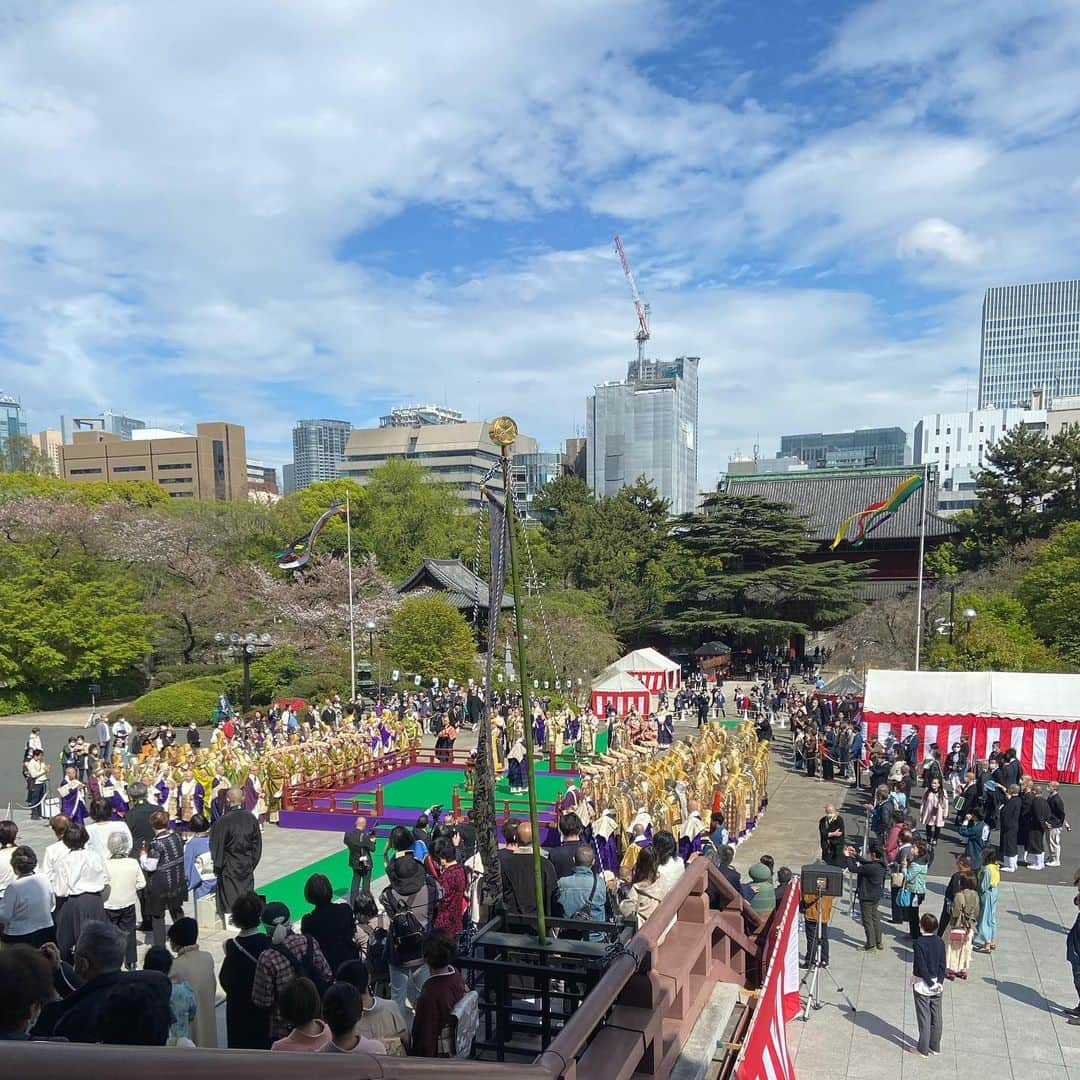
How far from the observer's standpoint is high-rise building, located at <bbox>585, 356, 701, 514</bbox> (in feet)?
323

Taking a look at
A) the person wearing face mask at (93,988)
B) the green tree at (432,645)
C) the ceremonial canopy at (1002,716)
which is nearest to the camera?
the person wearing face mask at (93,988)

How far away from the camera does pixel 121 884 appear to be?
763 centimetres

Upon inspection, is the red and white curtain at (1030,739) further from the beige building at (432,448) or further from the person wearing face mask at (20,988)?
the beige building at (432,448)

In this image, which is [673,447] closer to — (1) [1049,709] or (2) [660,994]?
(1) [1049,709]

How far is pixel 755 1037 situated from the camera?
4176 mm

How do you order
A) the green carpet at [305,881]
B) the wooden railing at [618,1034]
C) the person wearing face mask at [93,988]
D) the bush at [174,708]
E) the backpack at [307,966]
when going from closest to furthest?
the wooden railing at [618,1034] → the person wearing face mask at [93,988] → the backpack at [307,966] → the green carpet at [305,881] → the bush at [174,708]

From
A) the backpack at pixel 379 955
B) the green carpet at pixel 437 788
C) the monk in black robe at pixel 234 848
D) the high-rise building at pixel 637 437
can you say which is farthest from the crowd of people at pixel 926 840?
the high-rise building at pixel 637 437

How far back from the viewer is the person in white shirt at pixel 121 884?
755 centimetres

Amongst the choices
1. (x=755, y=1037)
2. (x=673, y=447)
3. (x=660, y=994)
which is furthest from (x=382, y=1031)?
(x=673, y=447)

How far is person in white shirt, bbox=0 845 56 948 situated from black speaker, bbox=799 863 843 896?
6.75 meters

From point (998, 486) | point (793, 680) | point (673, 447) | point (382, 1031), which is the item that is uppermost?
point (673, 447)

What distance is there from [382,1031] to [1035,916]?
10.4 m

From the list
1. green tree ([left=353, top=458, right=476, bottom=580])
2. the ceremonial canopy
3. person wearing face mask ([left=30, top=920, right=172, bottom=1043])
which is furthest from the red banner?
green tree ([left=353, top=458, right=476, bottom=580])

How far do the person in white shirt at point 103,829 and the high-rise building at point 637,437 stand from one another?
89.5 m
